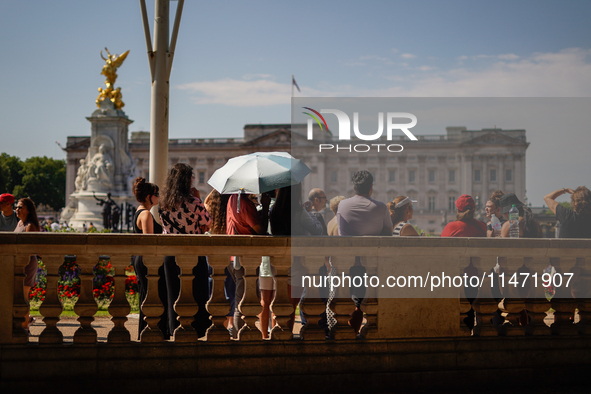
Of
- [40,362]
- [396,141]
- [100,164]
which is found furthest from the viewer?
[100,164]

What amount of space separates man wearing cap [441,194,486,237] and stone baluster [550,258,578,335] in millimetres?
1124

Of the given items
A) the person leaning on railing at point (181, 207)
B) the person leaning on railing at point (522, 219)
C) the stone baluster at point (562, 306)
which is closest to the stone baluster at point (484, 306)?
the stone baluster at point (562, 306)

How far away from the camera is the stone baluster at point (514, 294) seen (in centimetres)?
451

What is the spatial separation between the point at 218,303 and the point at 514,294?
2.24 meters

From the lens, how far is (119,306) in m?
4.28

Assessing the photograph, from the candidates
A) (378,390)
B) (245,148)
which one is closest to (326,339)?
(378,390)

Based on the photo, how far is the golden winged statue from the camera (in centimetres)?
3325

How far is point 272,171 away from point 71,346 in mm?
2184

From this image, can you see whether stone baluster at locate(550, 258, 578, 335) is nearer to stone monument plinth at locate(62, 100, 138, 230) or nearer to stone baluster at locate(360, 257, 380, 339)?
stone baluster at locate(360, 257, 380, 339)

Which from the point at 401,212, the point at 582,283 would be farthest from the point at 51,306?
the point at 582,283

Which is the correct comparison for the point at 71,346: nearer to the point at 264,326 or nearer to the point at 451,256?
the point at 264,326

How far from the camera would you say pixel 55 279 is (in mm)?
4273

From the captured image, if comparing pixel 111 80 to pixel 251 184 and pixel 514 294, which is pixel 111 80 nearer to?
pixel 251 184

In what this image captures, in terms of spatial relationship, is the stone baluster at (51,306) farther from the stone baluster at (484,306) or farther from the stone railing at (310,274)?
the stone baluster at (484,306)
